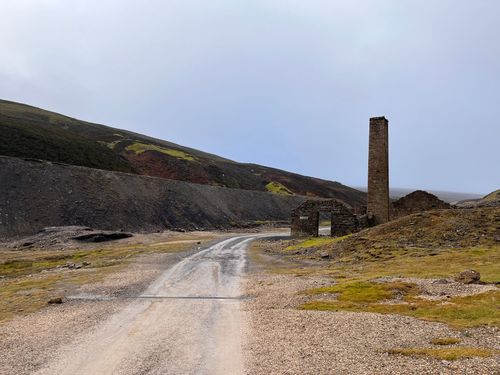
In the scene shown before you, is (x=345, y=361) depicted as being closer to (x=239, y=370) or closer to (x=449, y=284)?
(x=239, y=370)

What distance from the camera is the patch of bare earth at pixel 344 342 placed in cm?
1033

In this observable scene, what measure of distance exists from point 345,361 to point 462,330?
4216 mm

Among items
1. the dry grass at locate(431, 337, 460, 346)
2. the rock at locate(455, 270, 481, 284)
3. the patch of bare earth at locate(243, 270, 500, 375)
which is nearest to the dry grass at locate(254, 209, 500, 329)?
the rock at locate(455, 270, 481, 284)

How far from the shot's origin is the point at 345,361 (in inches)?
432

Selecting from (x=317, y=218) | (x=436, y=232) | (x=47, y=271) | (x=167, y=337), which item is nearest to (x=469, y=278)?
(x=436, y=232)

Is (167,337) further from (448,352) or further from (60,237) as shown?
(60,237)

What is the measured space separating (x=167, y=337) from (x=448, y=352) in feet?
24.6

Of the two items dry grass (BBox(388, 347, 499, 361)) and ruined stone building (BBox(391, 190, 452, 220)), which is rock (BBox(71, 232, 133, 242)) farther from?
dry grass (BBox(388, 347, 499, 361))

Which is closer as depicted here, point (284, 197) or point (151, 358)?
point (151, 358)

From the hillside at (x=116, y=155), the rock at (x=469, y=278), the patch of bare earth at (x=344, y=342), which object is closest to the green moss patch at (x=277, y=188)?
the hillside at (x=116, y=155)

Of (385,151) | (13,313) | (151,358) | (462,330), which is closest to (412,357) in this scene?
(462,330)

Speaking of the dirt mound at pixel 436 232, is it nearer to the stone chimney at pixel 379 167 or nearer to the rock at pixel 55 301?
the stone chimney at pixel 379 167

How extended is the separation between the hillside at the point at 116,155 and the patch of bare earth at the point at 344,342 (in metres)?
67.2

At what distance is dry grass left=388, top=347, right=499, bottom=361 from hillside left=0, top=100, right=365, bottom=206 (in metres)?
71.7
